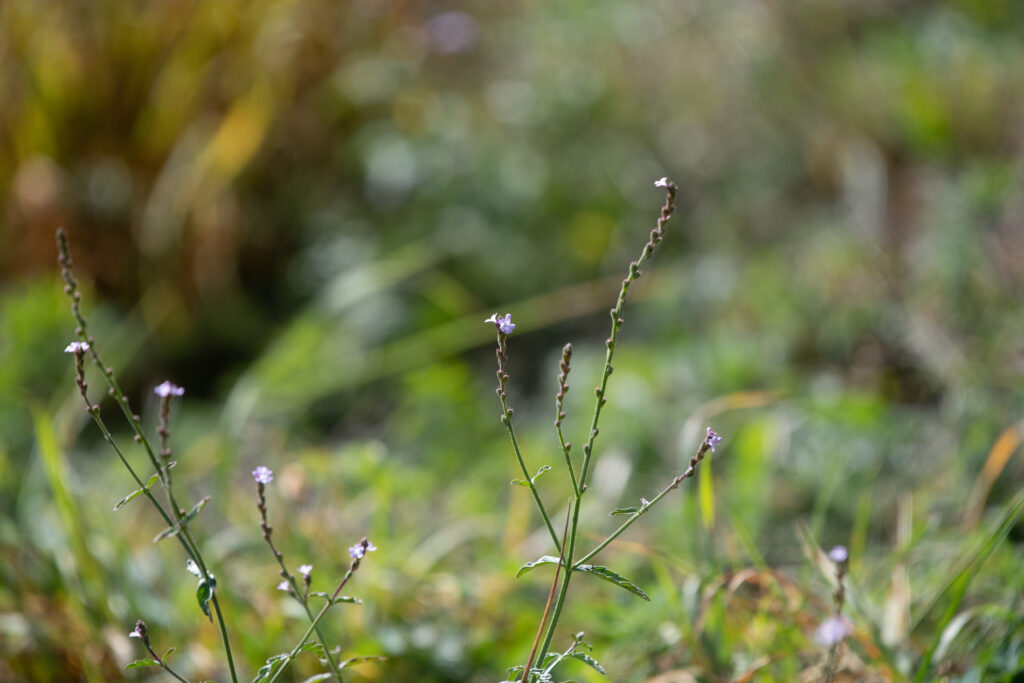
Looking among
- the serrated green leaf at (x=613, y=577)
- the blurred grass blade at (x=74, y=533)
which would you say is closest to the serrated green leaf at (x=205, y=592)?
the serrated green leaf at (x=613, y=577)

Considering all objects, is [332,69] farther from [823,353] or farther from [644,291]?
[823,353]

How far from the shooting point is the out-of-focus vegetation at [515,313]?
189 cm

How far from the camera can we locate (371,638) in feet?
5.96

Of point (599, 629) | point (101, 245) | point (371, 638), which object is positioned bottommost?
point (599, 629)

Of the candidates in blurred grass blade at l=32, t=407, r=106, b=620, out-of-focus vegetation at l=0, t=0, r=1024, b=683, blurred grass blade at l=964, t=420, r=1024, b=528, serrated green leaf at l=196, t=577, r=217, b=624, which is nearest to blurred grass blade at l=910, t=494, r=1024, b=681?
out-of-focus vegetation at l=0, t=0, r=1024, b=683

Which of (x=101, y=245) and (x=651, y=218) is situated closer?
(x=101, y=245)

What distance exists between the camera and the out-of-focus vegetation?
189 centimetres

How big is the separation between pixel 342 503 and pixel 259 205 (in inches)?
70.9

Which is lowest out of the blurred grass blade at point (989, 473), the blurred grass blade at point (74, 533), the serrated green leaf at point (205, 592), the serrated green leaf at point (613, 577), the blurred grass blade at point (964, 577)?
the blurred grass blade at point (964, 577)

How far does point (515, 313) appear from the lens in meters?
3.46

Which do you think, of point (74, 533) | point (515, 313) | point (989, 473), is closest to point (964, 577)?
point (989, 473)

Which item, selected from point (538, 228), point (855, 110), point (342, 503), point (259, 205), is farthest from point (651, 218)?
point (342, 503)

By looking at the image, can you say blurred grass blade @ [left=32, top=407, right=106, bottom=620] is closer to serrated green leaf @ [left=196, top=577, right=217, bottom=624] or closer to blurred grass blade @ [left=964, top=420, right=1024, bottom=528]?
serrated green leaf @ [left=196, top=577, right=217, bottom=624]

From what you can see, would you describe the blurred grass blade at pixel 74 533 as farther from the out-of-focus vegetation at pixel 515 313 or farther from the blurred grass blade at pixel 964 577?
the blurred grass blade at pixel 964 577
